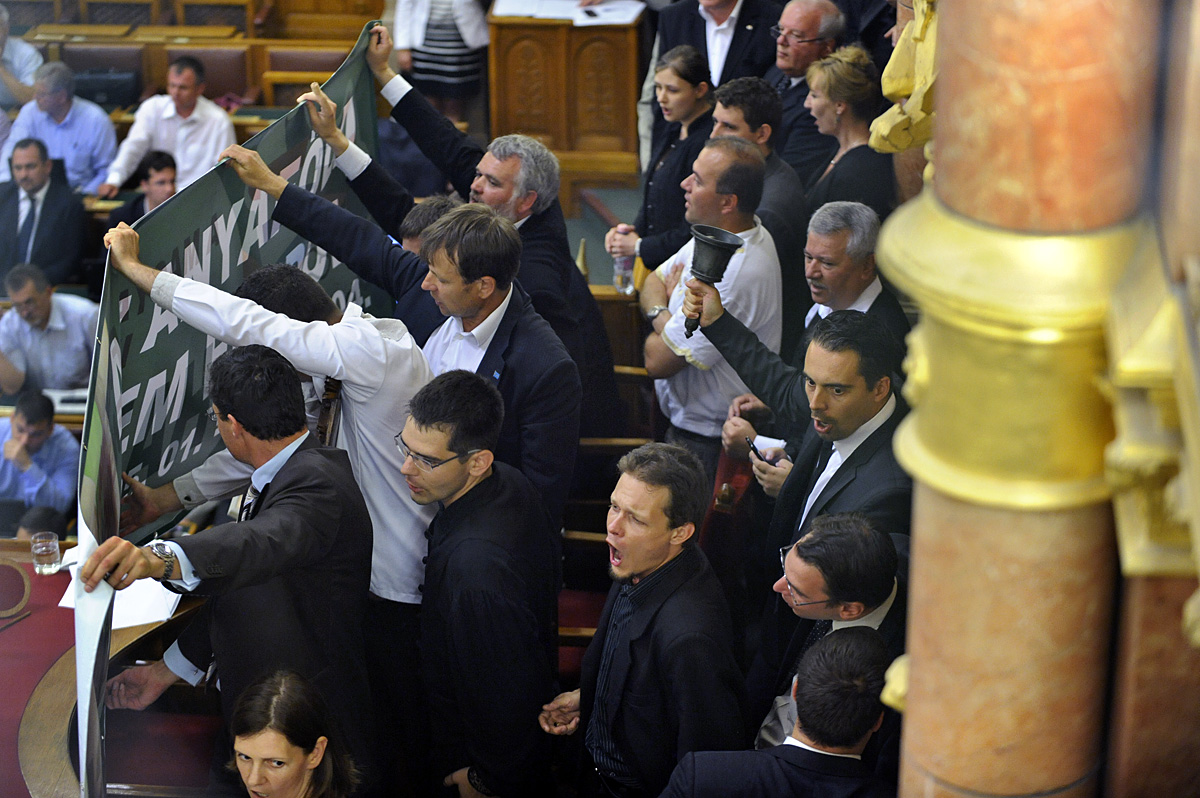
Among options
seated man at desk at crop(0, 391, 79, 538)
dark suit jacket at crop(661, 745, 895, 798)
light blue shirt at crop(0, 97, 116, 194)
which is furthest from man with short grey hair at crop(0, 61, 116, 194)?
dark suit jacket at crop(661, 745, 895, 798)

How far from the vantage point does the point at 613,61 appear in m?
7.35

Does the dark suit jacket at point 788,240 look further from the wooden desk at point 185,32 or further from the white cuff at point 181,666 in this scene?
the wooden desk at point 185,32

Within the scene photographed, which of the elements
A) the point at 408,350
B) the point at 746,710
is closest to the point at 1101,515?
the point at 746,710

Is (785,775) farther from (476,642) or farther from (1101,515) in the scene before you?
(1101,515)

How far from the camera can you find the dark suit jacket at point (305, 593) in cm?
251

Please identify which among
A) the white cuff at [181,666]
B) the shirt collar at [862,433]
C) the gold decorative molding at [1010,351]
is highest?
the gold decorative molding at [1010,351]

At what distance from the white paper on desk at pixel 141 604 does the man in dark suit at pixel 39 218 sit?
3.36m

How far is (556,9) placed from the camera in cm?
743

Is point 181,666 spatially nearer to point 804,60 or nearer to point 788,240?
point 788,240

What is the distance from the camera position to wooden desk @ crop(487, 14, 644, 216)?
7320 millimetres

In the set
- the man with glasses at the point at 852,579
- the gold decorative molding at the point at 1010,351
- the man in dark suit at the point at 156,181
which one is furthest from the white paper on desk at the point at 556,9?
the gold decorative molding at the point at 1010,351

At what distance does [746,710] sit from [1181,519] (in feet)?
5.12

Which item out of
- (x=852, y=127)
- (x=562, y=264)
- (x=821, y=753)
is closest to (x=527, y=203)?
(x=562, y=264)

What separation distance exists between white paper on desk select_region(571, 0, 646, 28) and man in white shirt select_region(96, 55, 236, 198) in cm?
205
